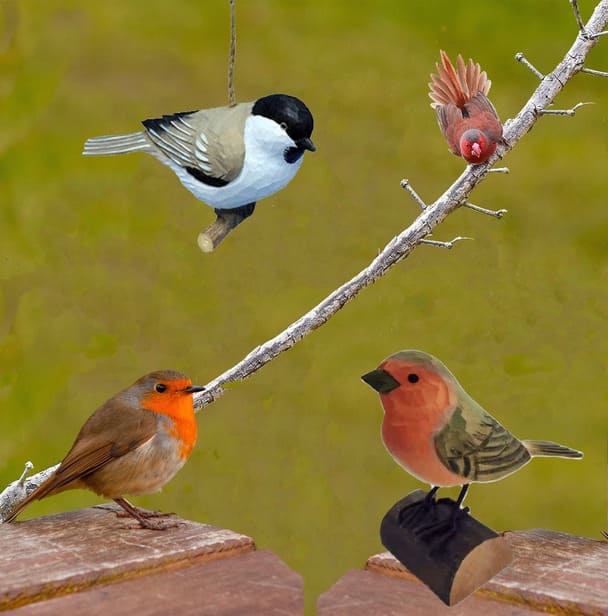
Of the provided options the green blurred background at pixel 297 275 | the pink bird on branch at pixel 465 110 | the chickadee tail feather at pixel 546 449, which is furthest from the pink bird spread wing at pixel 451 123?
the chickadee tail feather at pixel 546 449

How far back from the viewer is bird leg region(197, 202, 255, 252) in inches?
51.2

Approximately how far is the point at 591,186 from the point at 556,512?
0.48 m

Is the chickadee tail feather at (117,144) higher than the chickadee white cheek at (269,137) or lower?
higher

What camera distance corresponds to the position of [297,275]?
4.63 ft

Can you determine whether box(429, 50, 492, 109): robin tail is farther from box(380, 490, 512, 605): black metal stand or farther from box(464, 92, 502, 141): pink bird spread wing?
box(380, 490, 512, 605): black metal stand

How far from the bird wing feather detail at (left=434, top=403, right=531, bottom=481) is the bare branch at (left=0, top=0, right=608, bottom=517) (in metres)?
0.28

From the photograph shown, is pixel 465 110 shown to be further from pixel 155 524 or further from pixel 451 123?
pixel 155 524

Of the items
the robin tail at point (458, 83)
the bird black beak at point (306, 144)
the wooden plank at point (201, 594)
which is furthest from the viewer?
the robin tail at point (458, 83)

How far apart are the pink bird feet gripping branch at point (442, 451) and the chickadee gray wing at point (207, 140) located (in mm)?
314

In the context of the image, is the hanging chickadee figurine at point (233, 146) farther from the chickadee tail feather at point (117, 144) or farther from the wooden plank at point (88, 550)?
the wooden plank at point (88, 550)

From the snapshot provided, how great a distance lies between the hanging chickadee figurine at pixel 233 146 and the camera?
1192 millimetres

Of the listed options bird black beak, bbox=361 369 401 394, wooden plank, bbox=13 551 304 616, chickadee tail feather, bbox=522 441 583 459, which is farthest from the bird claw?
chickadee tail feather, bbox=522 441 583 459

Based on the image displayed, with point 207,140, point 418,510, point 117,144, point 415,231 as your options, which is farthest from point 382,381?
point 117,144

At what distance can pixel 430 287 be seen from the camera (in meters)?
1.42
